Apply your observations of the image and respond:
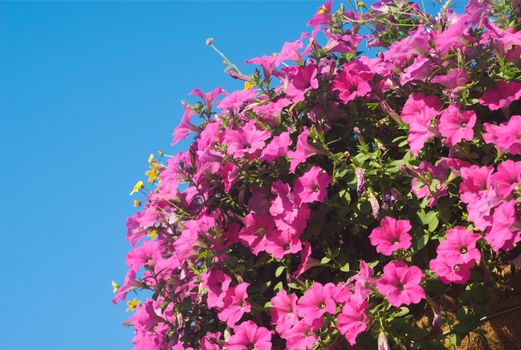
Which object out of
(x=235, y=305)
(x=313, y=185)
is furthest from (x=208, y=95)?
(x=235, y=305)

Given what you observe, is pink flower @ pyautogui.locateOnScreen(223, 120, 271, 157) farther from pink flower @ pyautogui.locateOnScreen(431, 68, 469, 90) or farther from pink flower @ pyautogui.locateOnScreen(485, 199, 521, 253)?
pink flower @ pyautogui.locateOnScreen(485, 199, 521, 253)

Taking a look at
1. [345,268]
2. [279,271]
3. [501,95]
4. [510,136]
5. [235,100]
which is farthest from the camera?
[235,100]

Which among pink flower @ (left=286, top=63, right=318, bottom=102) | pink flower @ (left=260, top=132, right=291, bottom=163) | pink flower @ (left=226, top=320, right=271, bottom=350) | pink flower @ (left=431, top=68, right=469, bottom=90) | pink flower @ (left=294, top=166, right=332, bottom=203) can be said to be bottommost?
pink flower @ (left=226, top=320, right=271, bottom=350)

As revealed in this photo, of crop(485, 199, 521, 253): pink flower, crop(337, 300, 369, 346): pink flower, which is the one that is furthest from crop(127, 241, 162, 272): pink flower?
crop(485, 199, 521, 253): pink flower

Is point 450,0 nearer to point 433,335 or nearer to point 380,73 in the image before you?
point 380,73

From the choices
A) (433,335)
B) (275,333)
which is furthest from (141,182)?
(433,335)

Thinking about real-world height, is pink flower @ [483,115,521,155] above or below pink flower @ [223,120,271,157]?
below

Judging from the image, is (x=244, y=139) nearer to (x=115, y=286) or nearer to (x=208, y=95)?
(x=208, y=95)

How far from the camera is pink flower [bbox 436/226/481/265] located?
9.27ft

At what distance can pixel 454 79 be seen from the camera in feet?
9.78

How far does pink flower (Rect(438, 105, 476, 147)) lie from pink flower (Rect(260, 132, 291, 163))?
65cm

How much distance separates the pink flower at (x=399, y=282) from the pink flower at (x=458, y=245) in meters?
0.12

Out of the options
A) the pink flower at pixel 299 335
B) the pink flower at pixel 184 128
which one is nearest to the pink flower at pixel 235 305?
the pink flower at pixel 299 335

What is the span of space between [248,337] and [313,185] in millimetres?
731
